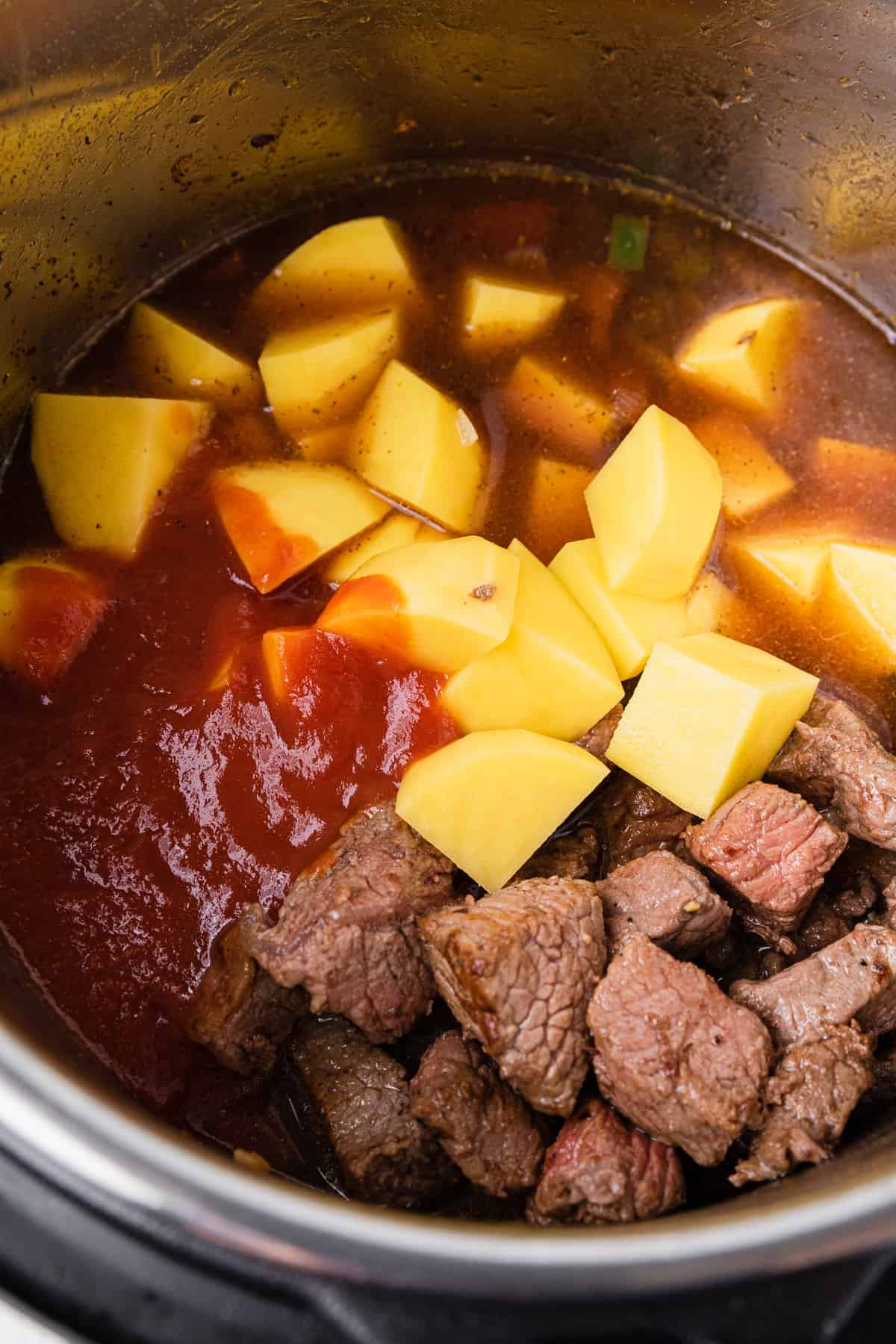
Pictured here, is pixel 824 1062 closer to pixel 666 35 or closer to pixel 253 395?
pixel 253 395

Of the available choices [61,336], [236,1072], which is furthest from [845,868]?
[61,336]

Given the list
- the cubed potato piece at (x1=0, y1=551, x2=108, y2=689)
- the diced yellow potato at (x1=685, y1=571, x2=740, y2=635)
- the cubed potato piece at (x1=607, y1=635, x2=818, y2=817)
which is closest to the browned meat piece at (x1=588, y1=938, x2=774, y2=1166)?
the cubed potato piece at (x1=607, y1=635, x2=818, y2=817)

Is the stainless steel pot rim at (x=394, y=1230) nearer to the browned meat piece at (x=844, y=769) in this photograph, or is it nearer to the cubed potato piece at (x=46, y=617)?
the browned meat piece at (x=844, y=769)

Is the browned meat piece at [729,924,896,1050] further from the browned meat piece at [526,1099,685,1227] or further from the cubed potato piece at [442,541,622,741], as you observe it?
the cubed potato piece at [442,541,622,741]

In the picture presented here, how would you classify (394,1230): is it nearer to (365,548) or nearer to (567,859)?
(567,859)

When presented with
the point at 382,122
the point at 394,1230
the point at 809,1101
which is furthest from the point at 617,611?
the point at 382,122

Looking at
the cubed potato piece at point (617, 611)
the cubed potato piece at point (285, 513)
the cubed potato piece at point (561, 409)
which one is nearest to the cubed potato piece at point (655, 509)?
the cubed potato piece at point (617, 611)
